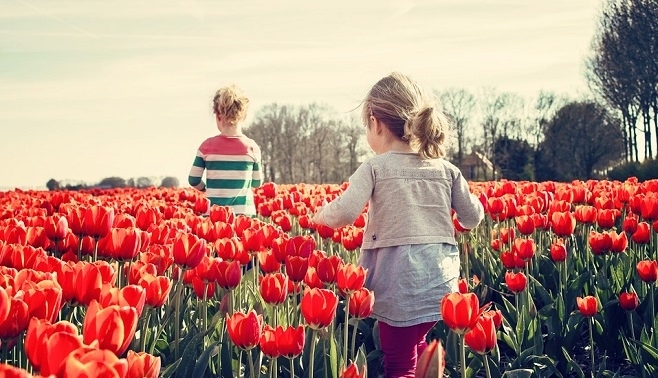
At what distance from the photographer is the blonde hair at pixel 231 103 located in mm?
6898

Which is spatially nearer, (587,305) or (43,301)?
(43,301)

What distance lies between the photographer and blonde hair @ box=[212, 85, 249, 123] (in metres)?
6.90

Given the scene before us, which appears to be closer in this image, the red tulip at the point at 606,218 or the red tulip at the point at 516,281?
the red tulip at the point at 516,281

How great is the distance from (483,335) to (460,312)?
22 cm

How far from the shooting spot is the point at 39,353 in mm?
1641

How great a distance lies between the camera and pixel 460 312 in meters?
2.71

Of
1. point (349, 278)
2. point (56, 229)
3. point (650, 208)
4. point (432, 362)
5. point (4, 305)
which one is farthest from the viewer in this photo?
point (650, 208)

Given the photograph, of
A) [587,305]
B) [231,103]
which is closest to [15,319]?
[587,305]

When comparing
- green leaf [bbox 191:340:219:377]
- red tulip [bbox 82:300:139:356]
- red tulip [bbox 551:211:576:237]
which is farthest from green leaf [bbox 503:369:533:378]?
red tulip [bbox 82:300:139:356]

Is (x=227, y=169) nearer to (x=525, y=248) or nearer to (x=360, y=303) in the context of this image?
(x=525, y=248)

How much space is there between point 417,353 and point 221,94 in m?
3.80

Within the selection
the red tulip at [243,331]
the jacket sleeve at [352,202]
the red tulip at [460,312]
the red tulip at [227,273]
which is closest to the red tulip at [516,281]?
the jacket sleeve at [352,202]

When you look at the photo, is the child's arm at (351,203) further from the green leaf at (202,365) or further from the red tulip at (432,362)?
the red tulip at (432,362)

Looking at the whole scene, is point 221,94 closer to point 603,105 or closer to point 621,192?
A: point 621,192
